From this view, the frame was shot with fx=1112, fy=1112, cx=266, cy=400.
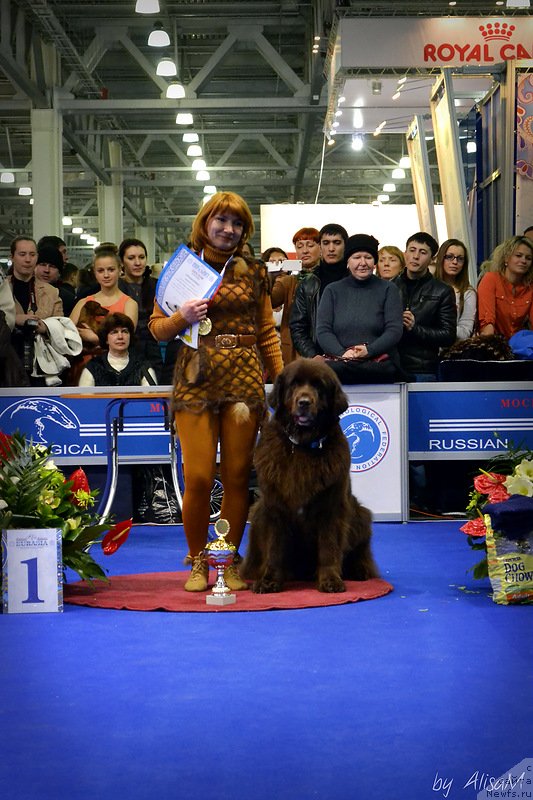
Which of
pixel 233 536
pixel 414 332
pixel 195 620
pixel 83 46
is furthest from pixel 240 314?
pixel 83 46

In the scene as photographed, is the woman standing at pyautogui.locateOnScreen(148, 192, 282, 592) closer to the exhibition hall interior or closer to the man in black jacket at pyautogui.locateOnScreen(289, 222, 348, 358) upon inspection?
the exhibition hall interior

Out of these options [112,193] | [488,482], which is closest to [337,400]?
[488,482]

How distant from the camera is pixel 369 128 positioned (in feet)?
53.7

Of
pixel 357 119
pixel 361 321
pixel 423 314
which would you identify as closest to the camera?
pixel 361 321

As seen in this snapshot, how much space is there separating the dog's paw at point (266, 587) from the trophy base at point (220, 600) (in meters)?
0.25

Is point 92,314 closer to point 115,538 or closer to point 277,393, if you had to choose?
point 115,538

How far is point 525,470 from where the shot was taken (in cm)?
481

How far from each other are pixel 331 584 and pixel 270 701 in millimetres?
1679

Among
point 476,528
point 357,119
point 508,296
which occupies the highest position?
point 357,119

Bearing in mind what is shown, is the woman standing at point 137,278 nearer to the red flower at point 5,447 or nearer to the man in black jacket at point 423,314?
the man in black jacket at point 423,314

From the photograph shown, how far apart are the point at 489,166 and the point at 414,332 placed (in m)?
5.94

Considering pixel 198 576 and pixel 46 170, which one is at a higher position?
pixel 46 170

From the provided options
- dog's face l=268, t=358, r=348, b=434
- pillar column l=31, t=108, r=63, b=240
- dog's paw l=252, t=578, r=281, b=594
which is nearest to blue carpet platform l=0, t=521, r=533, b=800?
dog's paw l=252, t=578, r=281, b=594

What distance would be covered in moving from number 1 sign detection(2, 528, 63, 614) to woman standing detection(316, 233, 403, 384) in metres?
2.92
